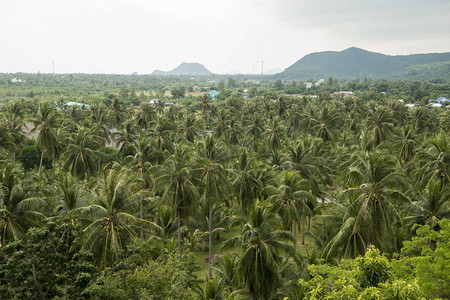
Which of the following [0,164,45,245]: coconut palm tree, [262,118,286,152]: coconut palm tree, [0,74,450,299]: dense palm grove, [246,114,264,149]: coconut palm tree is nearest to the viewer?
[0,74,450,299]: dense palm grove

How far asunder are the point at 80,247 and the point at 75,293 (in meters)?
4.99

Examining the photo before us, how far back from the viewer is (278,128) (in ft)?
175

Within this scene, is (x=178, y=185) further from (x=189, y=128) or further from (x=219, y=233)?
(x=189, y=128)

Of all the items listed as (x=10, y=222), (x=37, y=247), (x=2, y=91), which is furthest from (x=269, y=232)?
(x=2, y=91)

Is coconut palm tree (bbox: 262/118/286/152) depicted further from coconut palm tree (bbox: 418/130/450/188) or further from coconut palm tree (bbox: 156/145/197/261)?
coconut palm tree (bbox: 156/145/197/261)

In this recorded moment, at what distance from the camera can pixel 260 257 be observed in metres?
19.8

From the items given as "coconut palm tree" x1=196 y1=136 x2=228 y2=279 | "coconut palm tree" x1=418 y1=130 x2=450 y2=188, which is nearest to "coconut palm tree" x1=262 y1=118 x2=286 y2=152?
"coconut palm tree" x1=196 y1=136 x2=228 y2=279

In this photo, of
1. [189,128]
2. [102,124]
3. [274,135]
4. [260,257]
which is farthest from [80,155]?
[274,135]

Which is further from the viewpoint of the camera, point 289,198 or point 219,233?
point 219,233

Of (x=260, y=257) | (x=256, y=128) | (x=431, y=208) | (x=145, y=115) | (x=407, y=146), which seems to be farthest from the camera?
(x=145, y=115)

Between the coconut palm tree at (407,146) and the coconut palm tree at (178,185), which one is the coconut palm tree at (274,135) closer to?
the coconut palm tree at (407,146)

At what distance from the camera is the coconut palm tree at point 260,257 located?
19734mm

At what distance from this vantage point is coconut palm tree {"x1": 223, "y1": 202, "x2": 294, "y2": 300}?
19.7 m

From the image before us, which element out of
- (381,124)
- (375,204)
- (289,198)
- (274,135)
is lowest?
(289,198)
